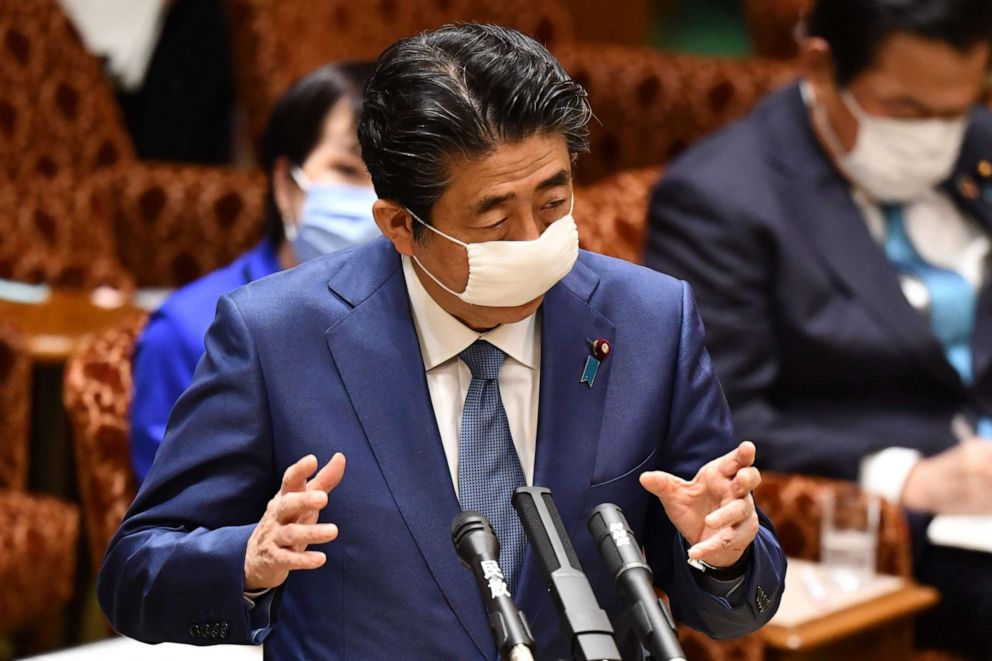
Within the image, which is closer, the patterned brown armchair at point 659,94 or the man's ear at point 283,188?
the man's ear at point 283,188

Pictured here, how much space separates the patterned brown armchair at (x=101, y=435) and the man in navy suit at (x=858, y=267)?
120 centimetres

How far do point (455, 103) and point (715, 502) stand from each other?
0.54 meters

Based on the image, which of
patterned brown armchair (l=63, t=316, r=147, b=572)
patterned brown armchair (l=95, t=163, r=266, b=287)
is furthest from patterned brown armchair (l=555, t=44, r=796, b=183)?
patterned brown armchair (l=63, t=316, r=147, b=572)

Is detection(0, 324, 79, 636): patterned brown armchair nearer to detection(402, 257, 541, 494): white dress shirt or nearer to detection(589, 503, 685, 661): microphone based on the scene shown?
detection(402, 257, 541, 494): white dress shirt

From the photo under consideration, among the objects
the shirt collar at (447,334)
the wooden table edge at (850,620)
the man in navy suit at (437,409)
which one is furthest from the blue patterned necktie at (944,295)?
the shirt collar at (447,334)

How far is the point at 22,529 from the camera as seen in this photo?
3496 millimetres

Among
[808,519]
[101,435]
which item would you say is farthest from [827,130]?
[101,435]

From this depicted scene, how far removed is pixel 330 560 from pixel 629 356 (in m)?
0.46

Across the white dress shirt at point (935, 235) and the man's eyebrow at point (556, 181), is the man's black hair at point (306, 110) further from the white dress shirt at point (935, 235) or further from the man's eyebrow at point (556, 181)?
the man's eyebrow at point (556, 181)

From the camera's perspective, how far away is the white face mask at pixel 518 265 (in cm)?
185

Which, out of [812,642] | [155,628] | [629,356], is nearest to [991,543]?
[812,642]

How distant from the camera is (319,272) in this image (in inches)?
80.1

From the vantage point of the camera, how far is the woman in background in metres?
2.84

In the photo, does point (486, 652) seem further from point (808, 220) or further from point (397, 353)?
point (808, 220)
